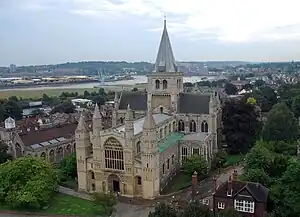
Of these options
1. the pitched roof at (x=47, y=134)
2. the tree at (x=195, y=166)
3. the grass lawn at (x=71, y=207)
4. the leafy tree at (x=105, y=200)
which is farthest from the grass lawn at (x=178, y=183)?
the pitched roof at (x=47, y=134)

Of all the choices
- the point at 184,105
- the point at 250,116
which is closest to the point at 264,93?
the point at 250,116

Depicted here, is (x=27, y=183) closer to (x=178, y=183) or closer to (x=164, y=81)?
(x=178, y=183)

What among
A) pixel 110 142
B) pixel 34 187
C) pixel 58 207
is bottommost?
pixel 58 207

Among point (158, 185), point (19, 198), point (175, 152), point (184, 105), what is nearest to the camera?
point (19, 198)

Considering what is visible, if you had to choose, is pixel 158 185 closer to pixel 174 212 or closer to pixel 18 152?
pixel 174 212

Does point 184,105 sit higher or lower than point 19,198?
higher

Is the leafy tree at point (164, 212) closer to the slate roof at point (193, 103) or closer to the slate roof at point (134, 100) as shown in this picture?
the slate roof at point (193, 103)

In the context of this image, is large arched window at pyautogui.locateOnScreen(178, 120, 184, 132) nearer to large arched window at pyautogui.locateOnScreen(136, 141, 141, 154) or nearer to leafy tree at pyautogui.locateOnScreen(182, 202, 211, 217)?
large arched window at pyautogui.locateOnScreen(136, 141, 141, 154)
